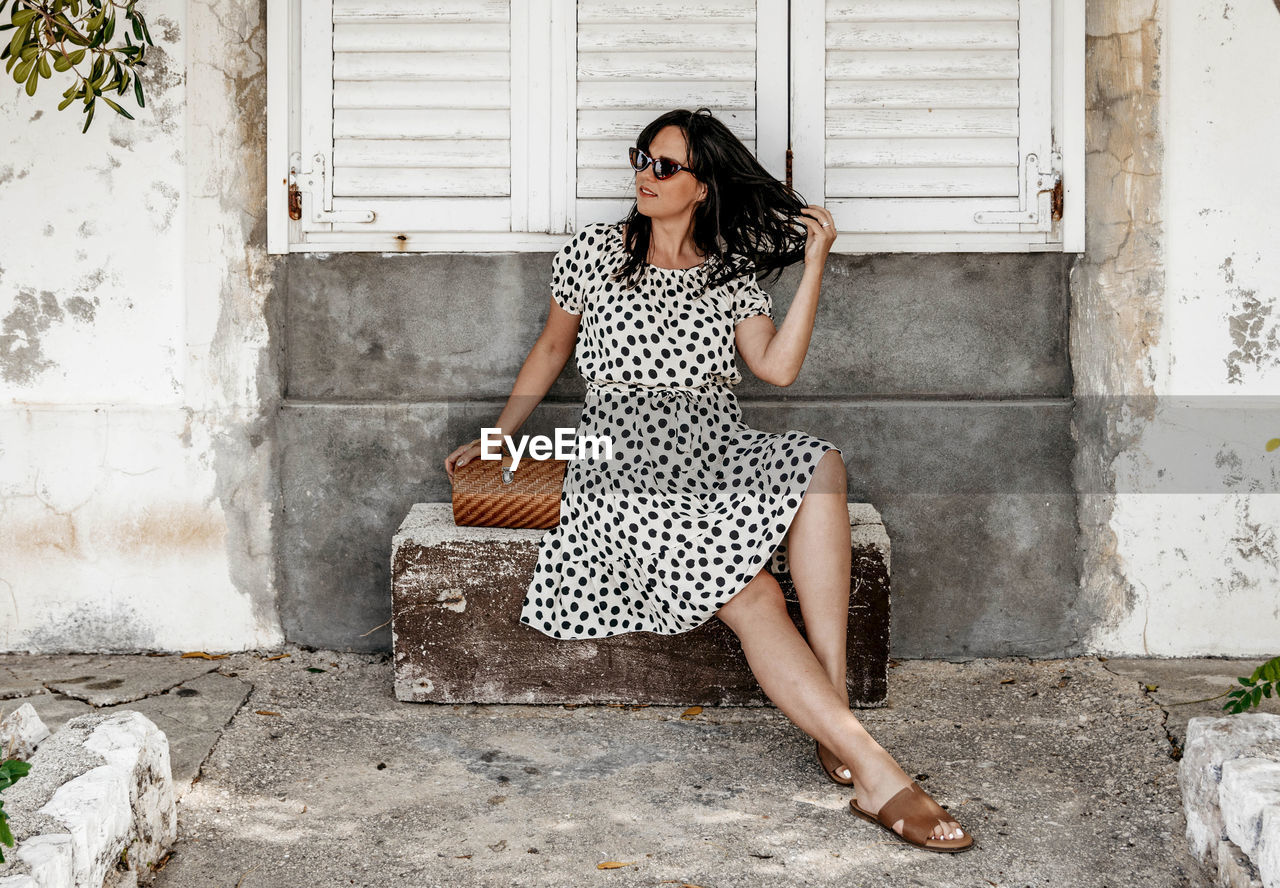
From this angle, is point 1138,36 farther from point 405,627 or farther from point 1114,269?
point 405,627

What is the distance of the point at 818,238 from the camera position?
3246 mm

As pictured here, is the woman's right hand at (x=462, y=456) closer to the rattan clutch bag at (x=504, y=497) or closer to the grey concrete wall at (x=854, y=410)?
the rattan clutch bag at (x=504, y=497)

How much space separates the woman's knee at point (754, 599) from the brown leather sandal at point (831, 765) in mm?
376

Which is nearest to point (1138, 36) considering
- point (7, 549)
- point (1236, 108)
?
point (1236, 108)

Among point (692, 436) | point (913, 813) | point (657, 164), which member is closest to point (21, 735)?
point (692, 436)

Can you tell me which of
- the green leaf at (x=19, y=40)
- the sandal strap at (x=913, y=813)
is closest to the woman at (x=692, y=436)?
the sandal strap at (x=913, y=813)

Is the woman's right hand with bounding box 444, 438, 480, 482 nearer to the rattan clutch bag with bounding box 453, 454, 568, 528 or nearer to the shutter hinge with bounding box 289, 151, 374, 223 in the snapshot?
the rattan clutch bag with bounding box 453, 454, 568, 528

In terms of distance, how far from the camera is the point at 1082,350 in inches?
150

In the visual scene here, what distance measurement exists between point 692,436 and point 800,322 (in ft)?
1.51

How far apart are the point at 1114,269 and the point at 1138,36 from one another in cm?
73

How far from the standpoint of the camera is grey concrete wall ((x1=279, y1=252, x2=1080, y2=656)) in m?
3.82

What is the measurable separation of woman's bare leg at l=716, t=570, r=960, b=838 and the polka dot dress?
0.11 m

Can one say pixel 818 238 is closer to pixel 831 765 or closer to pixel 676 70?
pixel 676 70

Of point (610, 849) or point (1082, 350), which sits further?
point (1082, 350)
